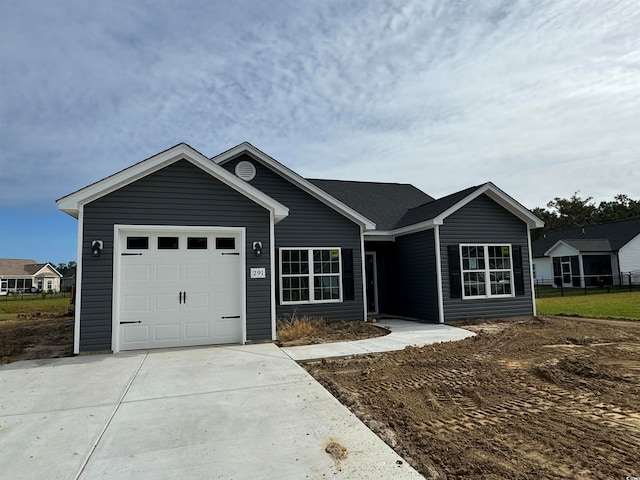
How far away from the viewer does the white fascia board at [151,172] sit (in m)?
7.57

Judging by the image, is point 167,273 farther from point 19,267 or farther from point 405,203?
point 19,267

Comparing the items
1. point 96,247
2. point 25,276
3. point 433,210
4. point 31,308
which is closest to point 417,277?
point 433,210

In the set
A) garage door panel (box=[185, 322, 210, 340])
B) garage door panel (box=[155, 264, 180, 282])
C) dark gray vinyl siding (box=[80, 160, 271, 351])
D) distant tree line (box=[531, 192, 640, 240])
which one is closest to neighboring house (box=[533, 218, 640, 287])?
distant tree line (box=[531, 192, 640, 240])

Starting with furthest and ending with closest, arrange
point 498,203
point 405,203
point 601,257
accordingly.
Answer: point 601,257
point 405,203
point 498,203

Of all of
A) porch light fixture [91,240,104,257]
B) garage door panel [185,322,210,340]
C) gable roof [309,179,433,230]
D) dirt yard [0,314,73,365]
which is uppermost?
gable roof [309,179,433,230]

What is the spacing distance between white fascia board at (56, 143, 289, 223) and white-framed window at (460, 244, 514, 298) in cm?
634

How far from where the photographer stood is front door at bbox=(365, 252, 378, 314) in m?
13.8

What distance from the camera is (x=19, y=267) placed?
57.9 metres

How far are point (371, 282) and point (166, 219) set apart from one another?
794 cm

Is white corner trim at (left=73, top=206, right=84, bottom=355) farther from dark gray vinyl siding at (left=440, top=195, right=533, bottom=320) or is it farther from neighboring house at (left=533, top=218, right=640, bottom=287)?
neighboring house at (left=533, top=218, right=640, bottom=287)

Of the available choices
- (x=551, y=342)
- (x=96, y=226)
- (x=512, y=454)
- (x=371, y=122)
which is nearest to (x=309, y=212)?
(x=371, y=122)

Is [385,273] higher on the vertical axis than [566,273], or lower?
higher

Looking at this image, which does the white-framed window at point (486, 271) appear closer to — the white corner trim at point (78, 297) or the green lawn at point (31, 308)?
the white corner trim at point (78, 297)

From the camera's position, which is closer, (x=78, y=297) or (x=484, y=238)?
(x=78, y=297)
